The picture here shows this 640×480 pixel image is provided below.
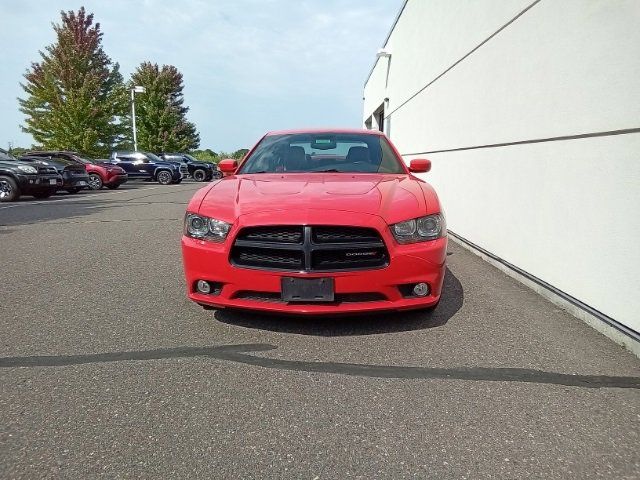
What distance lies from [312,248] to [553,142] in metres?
2.57

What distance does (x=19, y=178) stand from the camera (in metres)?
11.6

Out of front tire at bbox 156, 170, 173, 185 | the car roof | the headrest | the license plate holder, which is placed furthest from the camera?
front tire at bbox 156, 170, 173, 185

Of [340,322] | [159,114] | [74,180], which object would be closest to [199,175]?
[74,180]

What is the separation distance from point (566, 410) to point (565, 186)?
2.09m

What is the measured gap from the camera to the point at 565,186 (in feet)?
11.2

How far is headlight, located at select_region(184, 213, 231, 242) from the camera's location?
2.79 metres

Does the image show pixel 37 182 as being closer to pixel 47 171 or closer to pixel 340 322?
pixel 47 171

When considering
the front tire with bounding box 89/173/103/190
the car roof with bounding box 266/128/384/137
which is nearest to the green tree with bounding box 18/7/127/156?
the front tire with bounding box 89/173/103/190

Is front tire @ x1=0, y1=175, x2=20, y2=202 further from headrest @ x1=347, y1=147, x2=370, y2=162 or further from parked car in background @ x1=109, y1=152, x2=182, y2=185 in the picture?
headrest @ x1=347, y1=147, x2=370, y2=162

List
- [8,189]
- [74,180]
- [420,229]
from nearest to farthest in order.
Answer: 1. [420,229]
2. [8,189]
3. [74,180]

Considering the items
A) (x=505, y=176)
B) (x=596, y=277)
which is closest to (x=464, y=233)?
(x=505, y=176)

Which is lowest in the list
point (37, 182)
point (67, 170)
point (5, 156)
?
point (37, 182)

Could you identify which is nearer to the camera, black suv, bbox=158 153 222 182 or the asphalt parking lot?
the asphalt parking lot

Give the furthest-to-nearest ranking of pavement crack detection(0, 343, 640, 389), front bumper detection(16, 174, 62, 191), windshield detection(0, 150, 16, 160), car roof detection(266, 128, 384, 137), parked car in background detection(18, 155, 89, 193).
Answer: parked car in background detection(18, 155, 89, 193) → windshield detection(0, 150, 16, 160) → front bumper detection(16, 174, 62, 191) → car roof detection(266, 128, 384, 137) → pavement crack detection(0, 343, 640, 389)
